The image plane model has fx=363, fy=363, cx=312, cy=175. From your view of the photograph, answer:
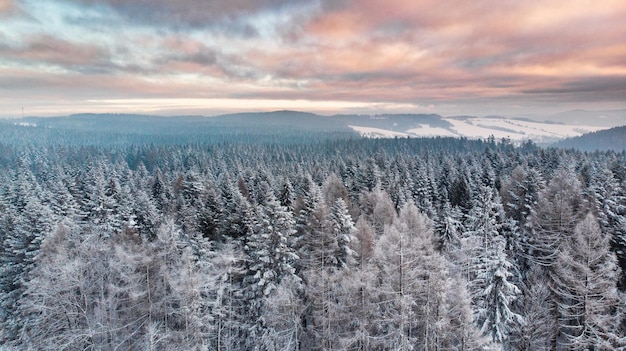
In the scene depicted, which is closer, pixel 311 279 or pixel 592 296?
pixel 592 296

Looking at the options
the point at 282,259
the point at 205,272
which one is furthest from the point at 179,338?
the point at 282,259

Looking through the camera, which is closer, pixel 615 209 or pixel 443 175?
pixel 615 209

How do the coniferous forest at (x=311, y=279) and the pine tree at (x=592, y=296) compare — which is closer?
the pine tree at (x=592, y=296)

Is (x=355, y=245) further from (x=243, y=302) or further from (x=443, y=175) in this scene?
(x=443, y=175)

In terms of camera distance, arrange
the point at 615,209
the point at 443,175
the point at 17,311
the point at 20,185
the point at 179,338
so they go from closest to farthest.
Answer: the point at 179,338 < the point at 17,311 < the point at 615,209 < the point at 20,185 < the point at 443,175

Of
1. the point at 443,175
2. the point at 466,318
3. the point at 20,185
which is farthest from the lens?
the point at 443,175

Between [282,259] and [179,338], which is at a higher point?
[282,259]

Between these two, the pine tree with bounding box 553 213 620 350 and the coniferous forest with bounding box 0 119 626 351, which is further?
the coniferous forest with bounding box 0 119 626 351

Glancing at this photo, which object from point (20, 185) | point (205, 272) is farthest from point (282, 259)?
point (20, 185)

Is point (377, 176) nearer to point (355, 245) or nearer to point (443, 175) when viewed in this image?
point (443, 175)

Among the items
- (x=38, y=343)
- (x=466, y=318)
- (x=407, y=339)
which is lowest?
(x=38, y=343)
